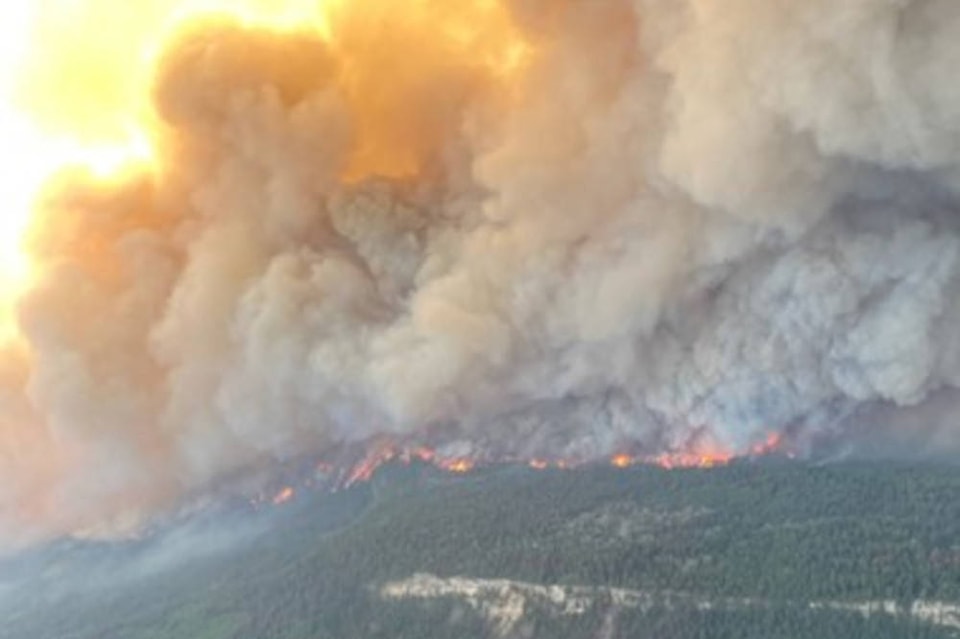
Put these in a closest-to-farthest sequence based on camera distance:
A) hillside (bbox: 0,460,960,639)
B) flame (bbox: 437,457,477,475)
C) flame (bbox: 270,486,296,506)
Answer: hillside (bbox: 0,460,960,639), flame (bbox: 437,457,477,475), flame (bbox: 270,486,296,506)

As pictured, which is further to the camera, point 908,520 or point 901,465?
point 901,465

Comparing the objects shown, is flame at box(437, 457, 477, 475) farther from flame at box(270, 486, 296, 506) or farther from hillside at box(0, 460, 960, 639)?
flame at box(270, 486, 296, 506)

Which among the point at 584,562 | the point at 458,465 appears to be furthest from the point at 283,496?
the point at 584,562

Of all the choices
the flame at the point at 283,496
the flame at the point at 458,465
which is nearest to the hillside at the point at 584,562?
the flame at the point at 458,465

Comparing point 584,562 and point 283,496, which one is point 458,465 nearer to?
point 283,496

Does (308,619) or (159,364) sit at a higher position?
(159,364)

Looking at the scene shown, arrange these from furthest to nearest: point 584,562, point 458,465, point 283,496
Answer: point 283,496 < point 458,465 < point 584,562

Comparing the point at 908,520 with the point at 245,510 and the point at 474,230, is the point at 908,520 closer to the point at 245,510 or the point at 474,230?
the point at 474,230

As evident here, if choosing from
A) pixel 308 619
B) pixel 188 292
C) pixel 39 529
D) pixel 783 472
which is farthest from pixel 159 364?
pixel 783 472

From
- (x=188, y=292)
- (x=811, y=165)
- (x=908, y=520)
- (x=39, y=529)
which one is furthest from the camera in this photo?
(x=39, y=529)

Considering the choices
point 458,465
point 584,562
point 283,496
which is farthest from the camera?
point 283,496

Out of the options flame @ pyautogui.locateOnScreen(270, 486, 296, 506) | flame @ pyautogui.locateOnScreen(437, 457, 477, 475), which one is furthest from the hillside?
flame @ pyautogui.locateOnScreen(270, 486, 296, 506)
